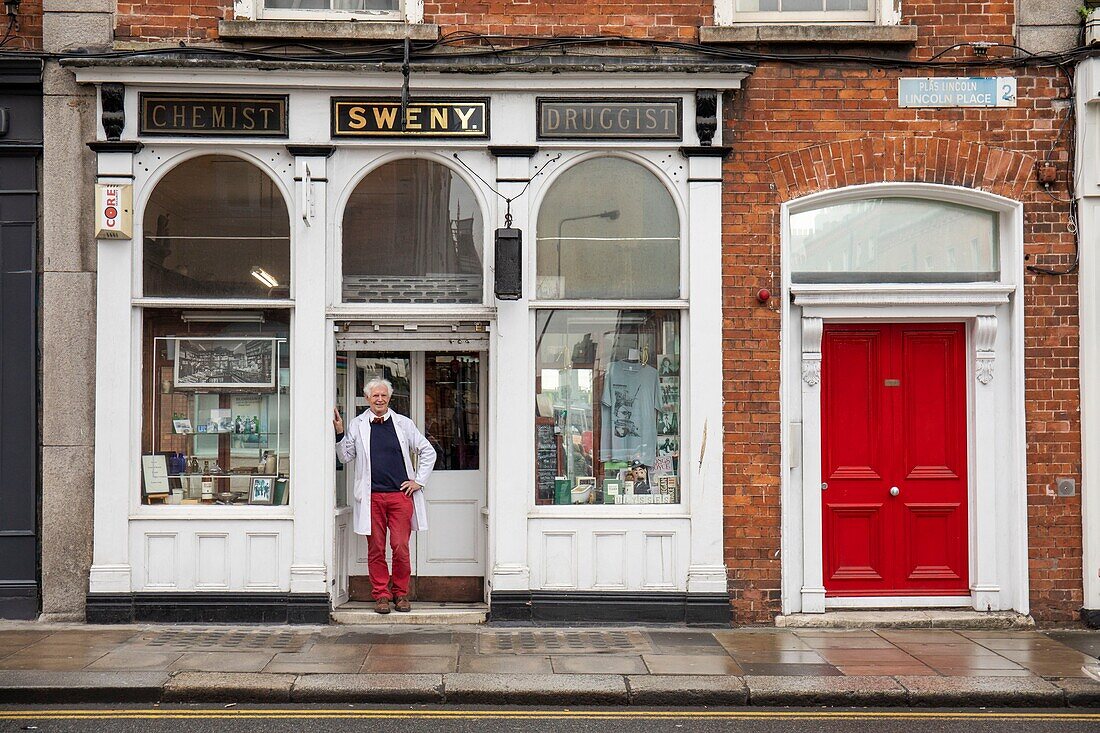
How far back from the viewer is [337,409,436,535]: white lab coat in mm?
9328

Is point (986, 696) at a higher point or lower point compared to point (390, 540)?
lower

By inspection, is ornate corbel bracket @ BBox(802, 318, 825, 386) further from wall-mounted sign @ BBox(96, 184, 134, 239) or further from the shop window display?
wall-mounted sign @ BBox(96, 184, 134, 239)

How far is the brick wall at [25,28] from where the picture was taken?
9.27 metres

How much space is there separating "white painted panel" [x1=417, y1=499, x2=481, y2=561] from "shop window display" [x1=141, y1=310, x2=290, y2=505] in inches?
53.5

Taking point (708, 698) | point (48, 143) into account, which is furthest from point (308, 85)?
point (708, 698)

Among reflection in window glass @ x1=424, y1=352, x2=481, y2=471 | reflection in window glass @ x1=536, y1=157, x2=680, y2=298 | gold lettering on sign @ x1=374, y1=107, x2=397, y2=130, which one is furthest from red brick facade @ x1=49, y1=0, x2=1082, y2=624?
reflection in window glass @ x1=424, y1=352, x2=481, y2=471

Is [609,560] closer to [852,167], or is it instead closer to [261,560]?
[261,560]

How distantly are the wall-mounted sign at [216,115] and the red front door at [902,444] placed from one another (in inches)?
204

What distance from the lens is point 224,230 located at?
9.38m

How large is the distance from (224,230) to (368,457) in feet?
7.67

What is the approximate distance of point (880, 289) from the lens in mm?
9305

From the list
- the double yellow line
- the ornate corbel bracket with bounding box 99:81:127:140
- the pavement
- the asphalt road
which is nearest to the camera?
the asphalt road

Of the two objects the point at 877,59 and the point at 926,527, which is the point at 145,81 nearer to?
the point at 877,59

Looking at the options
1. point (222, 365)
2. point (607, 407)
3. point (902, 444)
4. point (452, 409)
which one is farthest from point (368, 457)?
point (902, 444)
